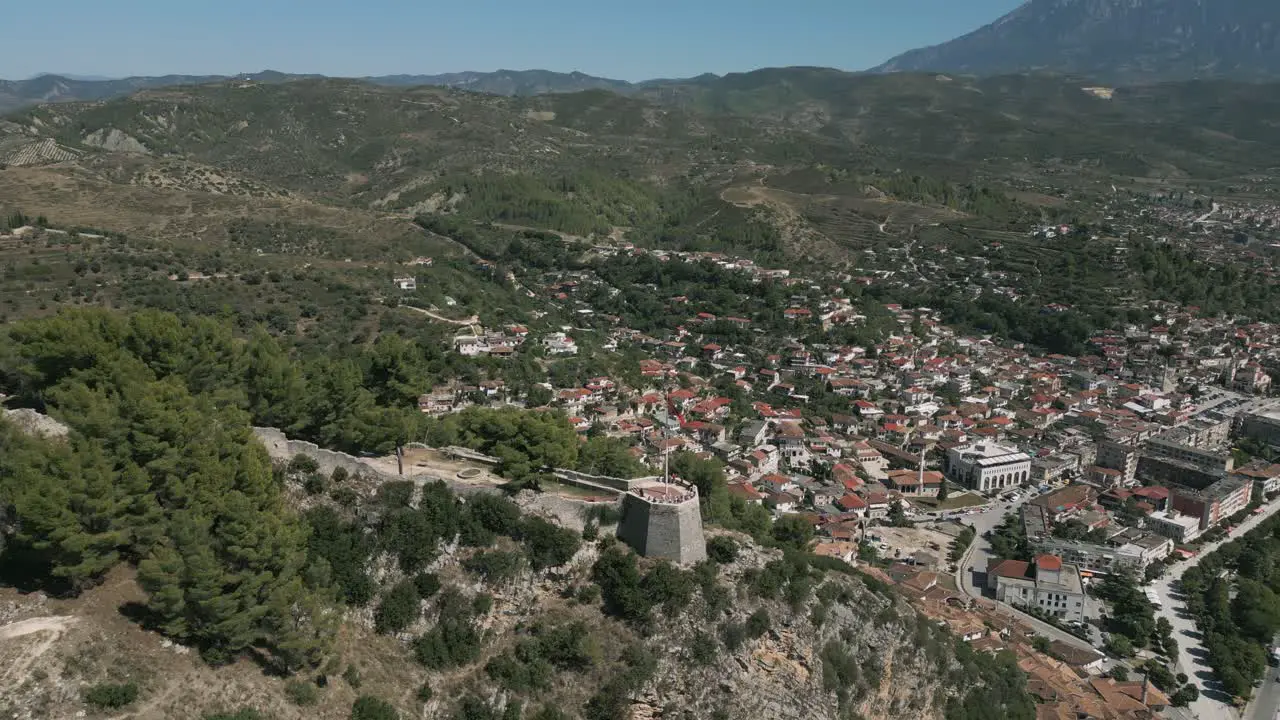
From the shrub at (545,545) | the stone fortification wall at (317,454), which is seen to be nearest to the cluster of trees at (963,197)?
the shrub at (545,545)

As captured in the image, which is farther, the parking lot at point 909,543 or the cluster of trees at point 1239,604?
the parking lot at point 909,543

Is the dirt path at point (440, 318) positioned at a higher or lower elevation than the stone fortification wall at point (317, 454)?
lower

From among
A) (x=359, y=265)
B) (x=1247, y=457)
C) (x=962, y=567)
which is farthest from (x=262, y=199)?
(x=1247, y=457)

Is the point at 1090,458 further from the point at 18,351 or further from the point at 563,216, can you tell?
the point at 563,216

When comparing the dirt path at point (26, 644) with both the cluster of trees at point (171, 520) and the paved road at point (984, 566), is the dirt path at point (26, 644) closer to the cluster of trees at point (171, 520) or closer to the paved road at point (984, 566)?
the cluster of trees at point (171, 520)

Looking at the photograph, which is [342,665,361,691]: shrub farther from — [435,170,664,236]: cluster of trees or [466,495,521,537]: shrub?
[435,170,664,236]: cluster of trees
